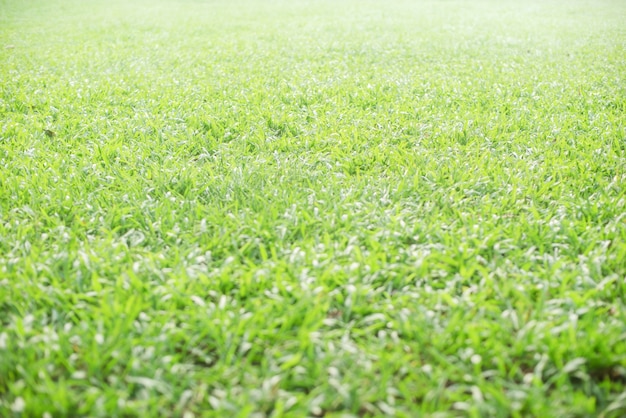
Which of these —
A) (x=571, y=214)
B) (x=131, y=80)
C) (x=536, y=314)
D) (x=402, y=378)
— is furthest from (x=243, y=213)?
(x=131, y=80)

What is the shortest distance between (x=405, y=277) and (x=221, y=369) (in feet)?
2.76

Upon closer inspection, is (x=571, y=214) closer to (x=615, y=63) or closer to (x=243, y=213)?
(x=243, y=213)

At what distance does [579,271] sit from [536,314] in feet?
1.38

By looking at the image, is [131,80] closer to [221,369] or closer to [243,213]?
[243,213]

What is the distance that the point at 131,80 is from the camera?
566 cm

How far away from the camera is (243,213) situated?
8.18ft

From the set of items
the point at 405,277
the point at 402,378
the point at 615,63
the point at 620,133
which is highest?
the point at 615,63

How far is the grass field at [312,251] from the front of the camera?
4.94ft

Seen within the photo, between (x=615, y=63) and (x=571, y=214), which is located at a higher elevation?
(x=615, y=63)

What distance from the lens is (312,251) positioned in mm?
2146

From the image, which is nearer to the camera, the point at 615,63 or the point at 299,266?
the point at 299,266

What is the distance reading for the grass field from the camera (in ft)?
4.94

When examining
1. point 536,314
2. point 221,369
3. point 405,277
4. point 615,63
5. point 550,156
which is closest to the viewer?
point 221,369

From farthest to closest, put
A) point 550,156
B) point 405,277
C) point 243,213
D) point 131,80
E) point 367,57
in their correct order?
point 367,57 < point 131,80 < point 550,156 < point 243,213 < point 405,277
